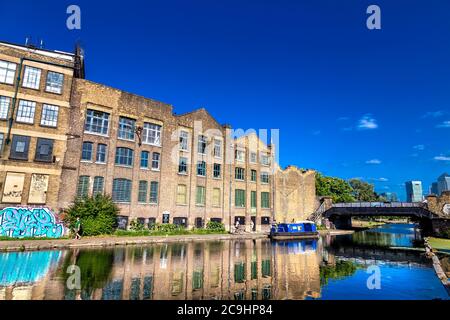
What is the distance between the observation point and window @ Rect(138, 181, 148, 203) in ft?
96.5

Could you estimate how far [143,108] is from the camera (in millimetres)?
30891

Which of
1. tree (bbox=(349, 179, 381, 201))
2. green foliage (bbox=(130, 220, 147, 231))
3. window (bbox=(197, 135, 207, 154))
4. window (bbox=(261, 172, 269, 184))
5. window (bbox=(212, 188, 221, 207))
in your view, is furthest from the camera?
tree (bbox=(349, 179, 381, 201))

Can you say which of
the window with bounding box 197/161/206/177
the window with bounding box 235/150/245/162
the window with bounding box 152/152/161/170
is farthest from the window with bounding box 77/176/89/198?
the window with bounding box 235/150/245/162

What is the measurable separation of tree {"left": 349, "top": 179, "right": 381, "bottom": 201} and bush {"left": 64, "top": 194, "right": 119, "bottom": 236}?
8627 cm

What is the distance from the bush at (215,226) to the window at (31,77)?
21142 mm

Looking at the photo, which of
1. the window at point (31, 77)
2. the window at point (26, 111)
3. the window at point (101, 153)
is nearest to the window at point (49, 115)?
the window at point (26, 111)

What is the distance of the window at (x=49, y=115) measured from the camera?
24.7m

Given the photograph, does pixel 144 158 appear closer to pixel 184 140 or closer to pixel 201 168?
pixel 184 140

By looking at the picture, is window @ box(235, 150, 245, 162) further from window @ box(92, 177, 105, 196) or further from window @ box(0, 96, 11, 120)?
window @ box(0, 96, 11, 120)

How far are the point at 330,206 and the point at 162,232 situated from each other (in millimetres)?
30511

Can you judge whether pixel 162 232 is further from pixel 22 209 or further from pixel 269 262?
pixel 269 262

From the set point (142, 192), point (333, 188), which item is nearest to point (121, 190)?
point (142, 192)

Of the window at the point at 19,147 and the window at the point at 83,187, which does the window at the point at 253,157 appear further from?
the window at the point at 19,147

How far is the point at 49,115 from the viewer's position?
25.0 meters
